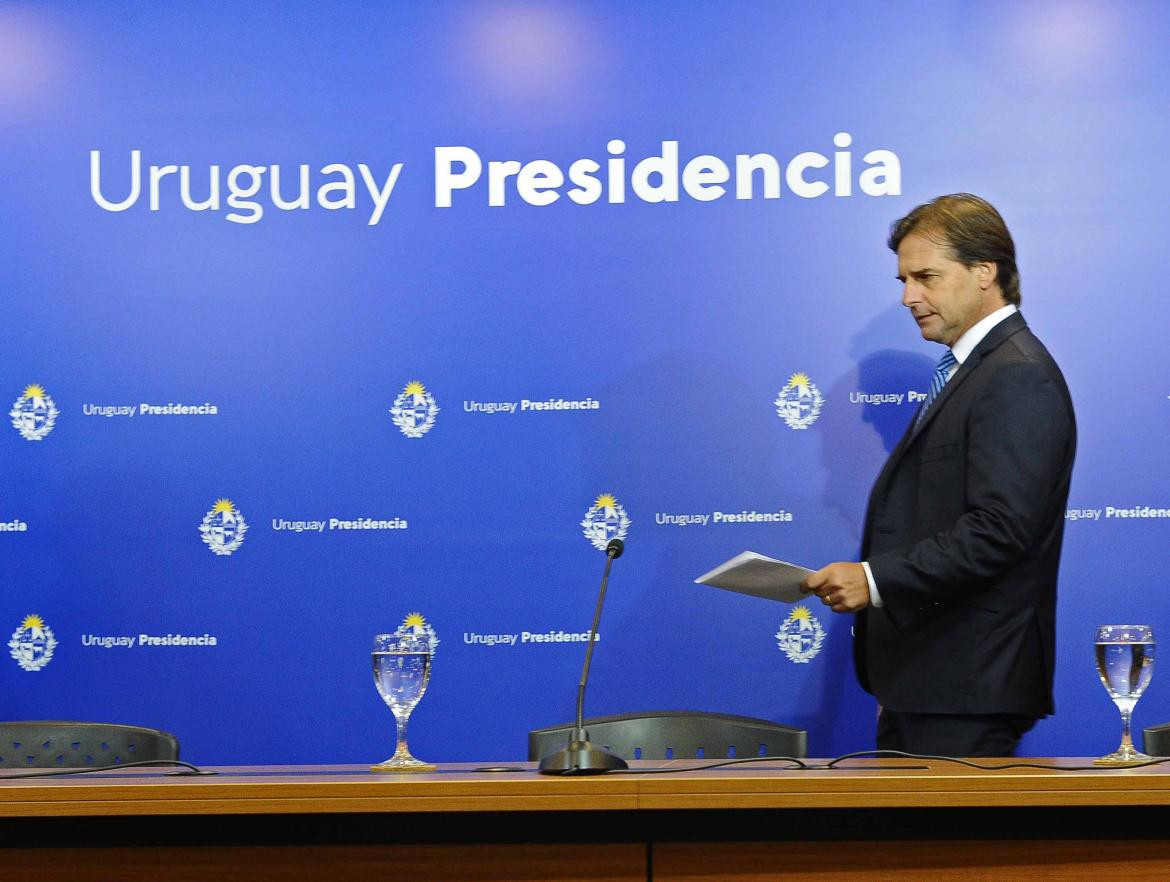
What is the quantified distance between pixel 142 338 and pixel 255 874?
247 centimetres

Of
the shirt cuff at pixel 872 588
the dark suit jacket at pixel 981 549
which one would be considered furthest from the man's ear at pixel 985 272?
the shirt cuff at pixel 872 588

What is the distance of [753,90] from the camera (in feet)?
12.5

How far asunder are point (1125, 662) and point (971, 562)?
0.72m

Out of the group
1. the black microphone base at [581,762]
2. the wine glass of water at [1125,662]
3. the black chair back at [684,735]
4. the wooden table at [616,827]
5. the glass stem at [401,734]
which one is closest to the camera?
the wooden table at [616,827]

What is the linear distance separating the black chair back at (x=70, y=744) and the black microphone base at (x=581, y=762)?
3.59 ft

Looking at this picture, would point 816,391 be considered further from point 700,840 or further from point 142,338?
point 700,840

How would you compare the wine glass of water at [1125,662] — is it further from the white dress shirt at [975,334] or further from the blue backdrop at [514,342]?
the blue backdrop at [514,342]

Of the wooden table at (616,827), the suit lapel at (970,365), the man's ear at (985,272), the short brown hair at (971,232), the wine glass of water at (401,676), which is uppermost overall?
the short brown hair at (971,232)

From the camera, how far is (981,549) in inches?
105

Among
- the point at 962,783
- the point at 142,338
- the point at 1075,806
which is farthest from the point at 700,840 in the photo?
the point at 142,338

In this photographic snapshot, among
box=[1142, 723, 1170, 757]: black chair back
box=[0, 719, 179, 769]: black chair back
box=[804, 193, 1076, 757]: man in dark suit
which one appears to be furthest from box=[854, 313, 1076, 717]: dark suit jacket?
box=[0, 719, 179, 769]: black chair back

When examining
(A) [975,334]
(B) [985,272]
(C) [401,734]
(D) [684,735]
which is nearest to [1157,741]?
(D) [684,735]

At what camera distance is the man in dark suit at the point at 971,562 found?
2.70 metres

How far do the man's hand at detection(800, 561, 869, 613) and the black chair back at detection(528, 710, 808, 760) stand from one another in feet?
0.99
